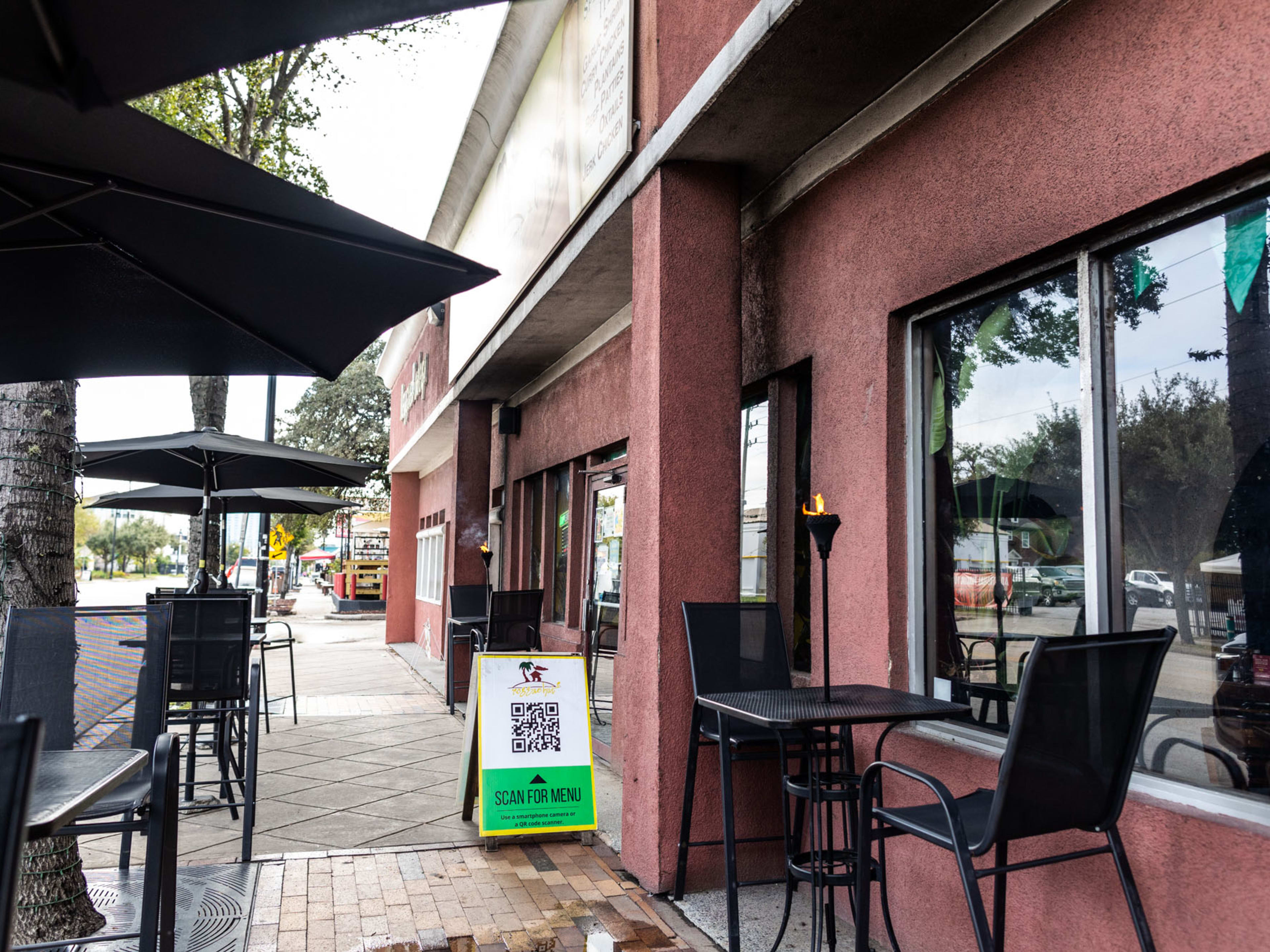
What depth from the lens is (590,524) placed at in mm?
8078

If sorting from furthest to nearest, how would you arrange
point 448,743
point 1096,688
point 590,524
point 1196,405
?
point 590,524 < point 448,743 < point 1196,405 < point 1096,688

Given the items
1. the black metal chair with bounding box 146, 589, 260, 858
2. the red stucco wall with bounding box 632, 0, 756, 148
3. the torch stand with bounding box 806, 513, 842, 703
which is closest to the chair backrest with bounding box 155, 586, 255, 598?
the black metal chair with bounding box 146, 589, 260, 858

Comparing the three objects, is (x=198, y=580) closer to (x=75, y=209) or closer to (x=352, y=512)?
(x=75, y=209)

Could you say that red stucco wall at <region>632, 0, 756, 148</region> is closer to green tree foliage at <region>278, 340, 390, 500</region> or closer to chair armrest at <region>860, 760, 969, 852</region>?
chair armrest at <region>860, 760, 969, 852</region>

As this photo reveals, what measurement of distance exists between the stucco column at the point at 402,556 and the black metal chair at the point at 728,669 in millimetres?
15148

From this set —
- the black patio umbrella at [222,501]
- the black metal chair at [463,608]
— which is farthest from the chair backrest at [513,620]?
the black patio umbrella at [222,501]

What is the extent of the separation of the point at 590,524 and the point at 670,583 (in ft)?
13.0

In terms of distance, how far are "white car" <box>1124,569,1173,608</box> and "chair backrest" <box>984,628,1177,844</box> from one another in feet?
1.05

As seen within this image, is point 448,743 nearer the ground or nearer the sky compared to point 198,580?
nearer the ground

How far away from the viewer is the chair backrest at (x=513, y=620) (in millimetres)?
7812

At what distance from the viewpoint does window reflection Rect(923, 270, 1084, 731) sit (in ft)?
9.96

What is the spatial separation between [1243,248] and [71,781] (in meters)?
3.22

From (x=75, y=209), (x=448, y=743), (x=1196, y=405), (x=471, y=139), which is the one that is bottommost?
(x=448, y=743)

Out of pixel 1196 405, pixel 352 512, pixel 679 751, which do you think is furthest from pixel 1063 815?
pixel 352 512
